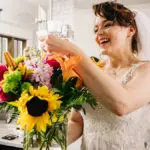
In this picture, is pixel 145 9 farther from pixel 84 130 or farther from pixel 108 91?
pixel 108 91

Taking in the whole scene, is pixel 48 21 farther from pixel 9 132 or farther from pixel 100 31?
pixel 100 31

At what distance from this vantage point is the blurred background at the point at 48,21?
243 centimetres

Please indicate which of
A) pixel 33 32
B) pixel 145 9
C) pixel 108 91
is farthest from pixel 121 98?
pixel 33 32

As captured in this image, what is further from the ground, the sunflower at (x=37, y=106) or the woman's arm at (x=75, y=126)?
the sunflower at (x=37, y=106)

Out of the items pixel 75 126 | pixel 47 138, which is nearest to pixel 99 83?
pixel 47 138

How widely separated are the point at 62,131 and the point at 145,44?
460mm

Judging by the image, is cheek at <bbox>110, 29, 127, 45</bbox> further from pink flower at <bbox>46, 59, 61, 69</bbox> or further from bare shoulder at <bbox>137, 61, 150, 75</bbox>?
pink flower at <bbox>46, 59, 61, 69</bbox>

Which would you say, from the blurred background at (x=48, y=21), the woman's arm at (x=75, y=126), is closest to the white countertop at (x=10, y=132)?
the blurred background at (x=48, y=21)

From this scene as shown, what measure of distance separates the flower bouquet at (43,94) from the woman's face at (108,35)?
6.8 inches

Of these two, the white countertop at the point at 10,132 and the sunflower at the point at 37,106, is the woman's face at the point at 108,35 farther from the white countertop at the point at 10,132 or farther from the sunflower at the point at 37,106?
the white countertop at the point at 10,132

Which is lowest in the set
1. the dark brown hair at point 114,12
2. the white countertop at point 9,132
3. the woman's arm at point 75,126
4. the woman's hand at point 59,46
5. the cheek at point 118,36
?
the white countertop at point 9,132

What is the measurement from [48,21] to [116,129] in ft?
5.81

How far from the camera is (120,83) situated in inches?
29.3

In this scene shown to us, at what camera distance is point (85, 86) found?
0.67 m
